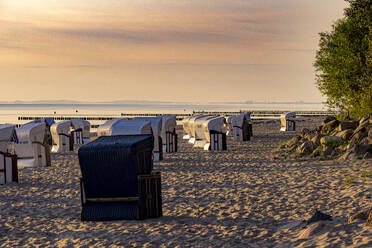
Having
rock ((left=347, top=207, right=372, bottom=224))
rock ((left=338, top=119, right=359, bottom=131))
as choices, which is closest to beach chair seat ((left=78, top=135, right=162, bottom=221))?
rock ((left=347, top=207, right=372, bottom=224))

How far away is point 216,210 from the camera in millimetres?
11766

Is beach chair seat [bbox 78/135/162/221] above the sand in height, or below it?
above

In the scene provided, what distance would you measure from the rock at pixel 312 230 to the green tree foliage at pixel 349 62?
60.6 feet

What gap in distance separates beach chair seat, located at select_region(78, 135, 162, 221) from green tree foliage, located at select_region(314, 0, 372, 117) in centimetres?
1820

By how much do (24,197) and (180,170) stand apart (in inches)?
276

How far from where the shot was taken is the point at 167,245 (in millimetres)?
8969

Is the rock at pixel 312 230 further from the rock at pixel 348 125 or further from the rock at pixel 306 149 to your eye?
the rock at pixel 348 125

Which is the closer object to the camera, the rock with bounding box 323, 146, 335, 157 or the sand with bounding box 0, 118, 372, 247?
the sand with bounding box 0, 118, 372, 247

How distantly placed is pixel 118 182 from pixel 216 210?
248cm

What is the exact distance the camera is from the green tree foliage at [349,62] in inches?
1049

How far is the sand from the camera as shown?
9.13 m

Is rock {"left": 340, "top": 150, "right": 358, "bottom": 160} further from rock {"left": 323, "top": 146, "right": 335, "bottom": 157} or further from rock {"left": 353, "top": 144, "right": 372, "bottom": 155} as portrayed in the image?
rock {"left": 323, "top": 146, "right": 335, "bottom": 157}

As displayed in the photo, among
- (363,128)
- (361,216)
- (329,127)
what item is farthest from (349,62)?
(361,216)

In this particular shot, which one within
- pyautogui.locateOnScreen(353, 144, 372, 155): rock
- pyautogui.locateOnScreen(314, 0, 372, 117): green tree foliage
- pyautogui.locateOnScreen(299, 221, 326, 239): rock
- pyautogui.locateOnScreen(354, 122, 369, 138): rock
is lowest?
pyautogui.locateOnScreen(299, 221, 326, 239): rock
